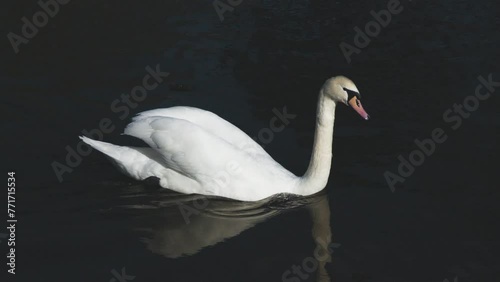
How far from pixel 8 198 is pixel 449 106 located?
6557 millimetres

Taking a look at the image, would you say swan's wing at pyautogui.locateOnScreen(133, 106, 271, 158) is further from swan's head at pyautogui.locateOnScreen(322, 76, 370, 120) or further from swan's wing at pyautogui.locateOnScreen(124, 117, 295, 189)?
swan's head at pyautogui.locateOnScreen(322, 76, 370, 120)

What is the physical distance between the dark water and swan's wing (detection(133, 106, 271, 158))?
32.5 inches

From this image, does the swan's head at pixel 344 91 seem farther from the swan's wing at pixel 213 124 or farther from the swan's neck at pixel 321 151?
the swan's wing at pixel 213 124

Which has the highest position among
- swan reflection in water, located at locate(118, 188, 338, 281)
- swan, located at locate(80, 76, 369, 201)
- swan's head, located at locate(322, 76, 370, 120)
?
swan's head, located at locate(322, 76, 370, 120)

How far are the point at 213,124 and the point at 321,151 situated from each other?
1.39 meters

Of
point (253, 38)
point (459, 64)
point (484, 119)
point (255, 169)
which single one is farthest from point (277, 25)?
point (255, 169)

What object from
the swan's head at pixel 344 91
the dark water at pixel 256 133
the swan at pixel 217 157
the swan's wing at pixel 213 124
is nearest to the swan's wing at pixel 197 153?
the swan at pixel 217 157

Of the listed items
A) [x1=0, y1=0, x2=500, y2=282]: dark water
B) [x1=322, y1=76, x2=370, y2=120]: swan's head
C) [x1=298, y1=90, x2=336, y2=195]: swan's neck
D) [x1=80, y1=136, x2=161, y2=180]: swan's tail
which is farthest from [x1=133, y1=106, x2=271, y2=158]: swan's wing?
[x1=322, y1=76, x2=370, y2=120]: swan's head

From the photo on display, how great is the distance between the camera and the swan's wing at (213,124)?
9438mm

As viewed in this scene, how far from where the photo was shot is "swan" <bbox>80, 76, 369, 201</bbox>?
29.3ft

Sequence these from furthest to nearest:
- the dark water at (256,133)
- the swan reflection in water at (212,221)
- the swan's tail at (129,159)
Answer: the swan's tail at (129,159), the swan reflection in water at (212,221), the dark water at (256,133)

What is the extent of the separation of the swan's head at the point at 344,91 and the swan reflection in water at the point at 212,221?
1.27m

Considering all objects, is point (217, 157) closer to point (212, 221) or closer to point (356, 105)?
point (212, 221)

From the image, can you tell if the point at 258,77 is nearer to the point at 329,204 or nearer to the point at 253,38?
the point at 253,38
